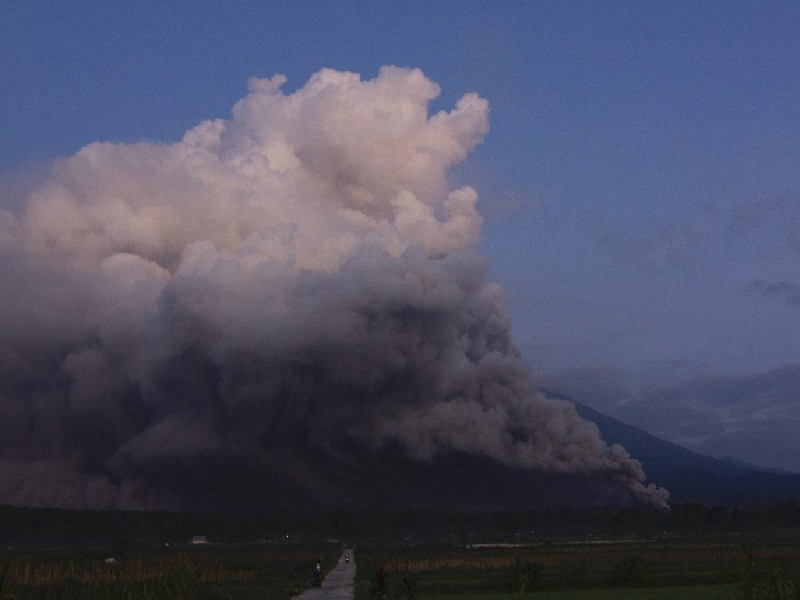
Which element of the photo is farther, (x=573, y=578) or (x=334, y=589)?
(x=573, y=578)

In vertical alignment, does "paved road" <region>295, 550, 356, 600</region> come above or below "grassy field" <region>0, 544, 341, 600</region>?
below

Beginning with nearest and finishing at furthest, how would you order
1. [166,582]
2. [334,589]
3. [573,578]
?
[166,582] < [334,589] < [573,578]

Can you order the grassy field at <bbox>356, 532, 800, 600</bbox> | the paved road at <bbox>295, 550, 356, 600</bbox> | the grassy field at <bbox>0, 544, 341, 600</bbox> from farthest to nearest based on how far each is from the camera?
the paved road at <bbox>295, 550, 356, 600</bbox>, the grassy field at <bbox>356, 532, 800, 600</bbox>, the grassy field at <bbox>0, 544, 341, 600</bbox>

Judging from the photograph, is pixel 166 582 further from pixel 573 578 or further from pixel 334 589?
A: pixel 573 578

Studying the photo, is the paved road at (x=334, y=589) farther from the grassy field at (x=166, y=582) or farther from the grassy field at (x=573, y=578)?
the grassy field at (x=166, y=582)

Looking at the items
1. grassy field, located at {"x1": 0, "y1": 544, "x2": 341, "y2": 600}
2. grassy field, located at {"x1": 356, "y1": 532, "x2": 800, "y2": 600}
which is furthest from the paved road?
grassy field, located at {"x1": 0, "y1": 544, "x2": 341, "y2": 600}

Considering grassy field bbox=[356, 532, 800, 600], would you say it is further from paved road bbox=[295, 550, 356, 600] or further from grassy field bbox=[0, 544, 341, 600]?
grassy field bbox=[0, 544, 341, 600]

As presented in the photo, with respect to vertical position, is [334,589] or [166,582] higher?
[166,582]

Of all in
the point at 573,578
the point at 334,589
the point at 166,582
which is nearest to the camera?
the point at 166,582

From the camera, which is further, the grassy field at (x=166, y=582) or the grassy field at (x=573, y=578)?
the grassy field at (x=573, y=578)

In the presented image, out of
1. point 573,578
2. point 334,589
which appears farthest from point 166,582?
point 573,578

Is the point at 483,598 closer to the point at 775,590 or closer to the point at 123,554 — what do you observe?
the point at 775,590

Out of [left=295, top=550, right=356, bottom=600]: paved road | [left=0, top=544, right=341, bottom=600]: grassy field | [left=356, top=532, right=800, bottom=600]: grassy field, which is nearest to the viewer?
[left=0, top=544, right=341, bottom=600]: grassy field

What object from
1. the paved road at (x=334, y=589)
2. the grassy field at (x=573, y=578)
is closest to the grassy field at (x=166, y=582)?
the paved road at (x=334, y=589)
